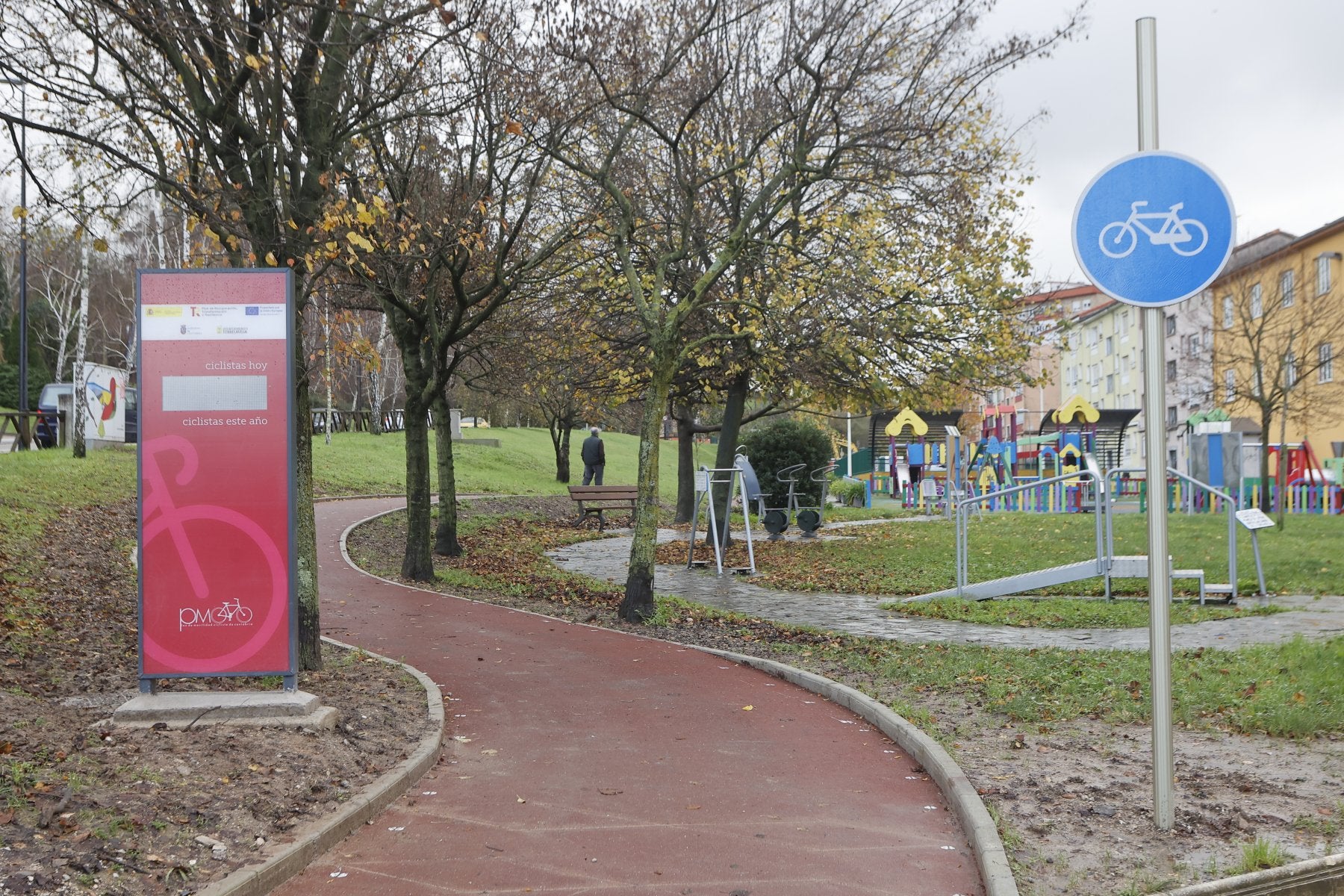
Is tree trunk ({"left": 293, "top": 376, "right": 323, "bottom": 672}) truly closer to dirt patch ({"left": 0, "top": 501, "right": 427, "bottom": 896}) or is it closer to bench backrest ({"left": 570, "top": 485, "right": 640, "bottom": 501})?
dirt patch ({"left": 0, "top": 501, "right": 427, "bottom": 896})

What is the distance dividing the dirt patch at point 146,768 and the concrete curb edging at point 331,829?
3.7 inches

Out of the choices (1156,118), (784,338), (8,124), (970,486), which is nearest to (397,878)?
(1156,118)

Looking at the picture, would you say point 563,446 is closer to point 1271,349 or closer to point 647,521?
point 1271,349

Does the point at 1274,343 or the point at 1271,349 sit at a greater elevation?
the point at 1274,343

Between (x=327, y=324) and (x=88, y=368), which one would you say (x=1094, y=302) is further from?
(x=327, y=324)

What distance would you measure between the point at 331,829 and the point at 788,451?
2430cm

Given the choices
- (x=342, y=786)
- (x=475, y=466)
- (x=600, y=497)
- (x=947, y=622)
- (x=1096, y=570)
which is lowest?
(x=947, y=622)

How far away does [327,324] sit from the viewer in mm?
13141

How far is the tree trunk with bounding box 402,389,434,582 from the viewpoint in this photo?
16.5 metres

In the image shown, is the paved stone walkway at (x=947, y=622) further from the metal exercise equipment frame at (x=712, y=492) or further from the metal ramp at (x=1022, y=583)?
the metal ramp at (x=1022, y=583)

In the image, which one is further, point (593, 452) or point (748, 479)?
point (593, 452)

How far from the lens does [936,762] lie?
20.6 ft

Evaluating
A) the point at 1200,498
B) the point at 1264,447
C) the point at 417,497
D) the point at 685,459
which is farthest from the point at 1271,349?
the point at 417,497

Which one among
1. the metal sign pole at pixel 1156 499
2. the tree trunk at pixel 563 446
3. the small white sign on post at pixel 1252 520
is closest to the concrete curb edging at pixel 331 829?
the metal sign pole at pixel 1156 499
